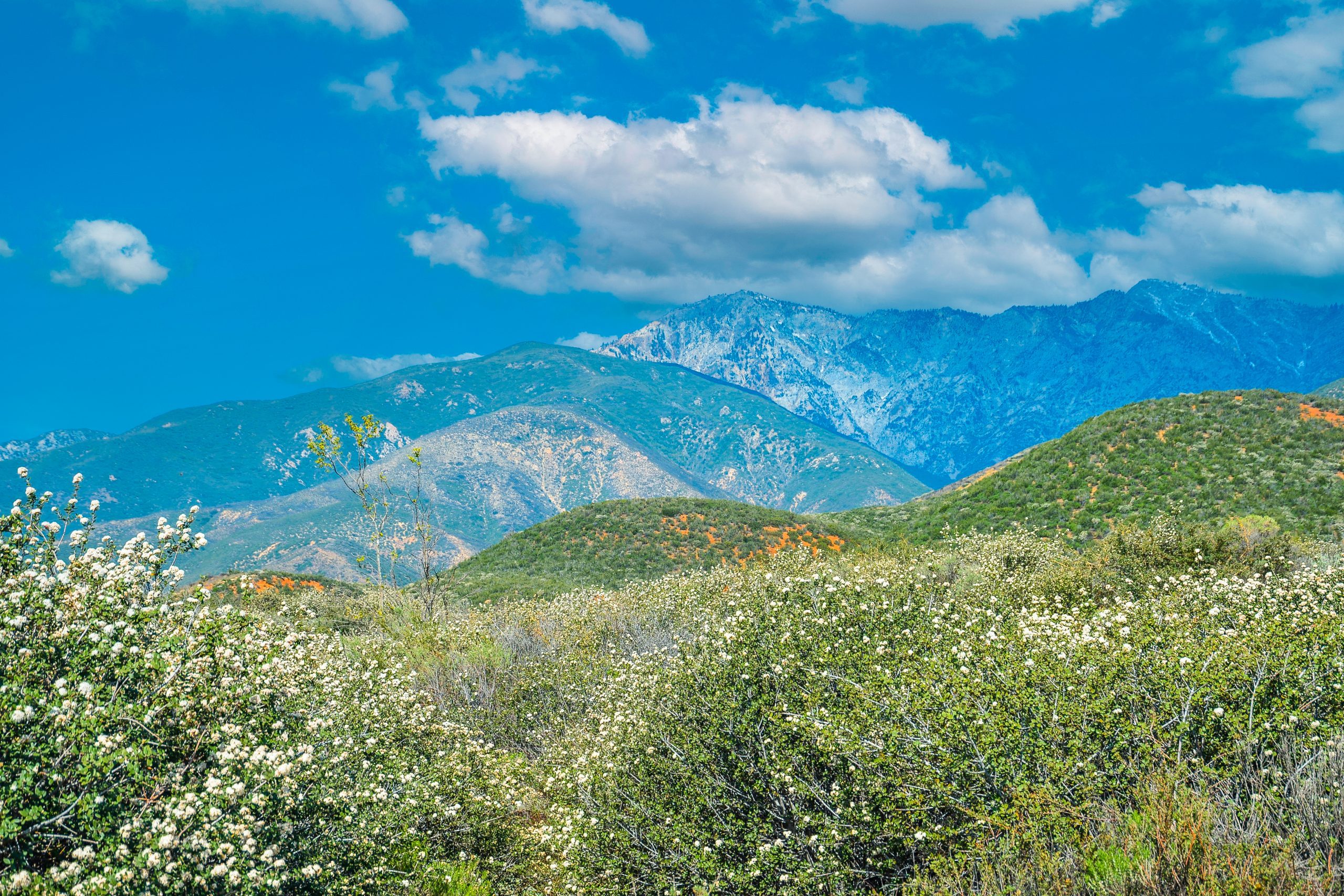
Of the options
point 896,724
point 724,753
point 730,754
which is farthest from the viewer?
point 724,753

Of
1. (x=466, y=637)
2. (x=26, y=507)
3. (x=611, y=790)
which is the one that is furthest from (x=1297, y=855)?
(x=466, y=637)

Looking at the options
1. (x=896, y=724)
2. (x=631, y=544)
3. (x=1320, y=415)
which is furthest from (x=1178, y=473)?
(x=896, y=724)

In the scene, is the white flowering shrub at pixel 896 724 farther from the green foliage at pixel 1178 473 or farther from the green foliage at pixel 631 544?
the green foliage at pixel 631 544

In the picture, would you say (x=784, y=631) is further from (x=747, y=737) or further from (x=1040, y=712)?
(x=1040, y=712)

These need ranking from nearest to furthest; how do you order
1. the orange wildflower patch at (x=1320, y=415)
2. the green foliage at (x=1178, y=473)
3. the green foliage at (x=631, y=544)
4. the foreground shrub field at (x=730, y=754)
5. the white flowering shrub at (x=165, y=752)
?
the white flowering shrub at (x=165, y=752) → the foreground shrub field at (x=730, y=754) → the green foliage at (x=1178, y=473) → the orange wildflower patch at (x=1320, y=415) → the green foliage at (x=631, y=544)

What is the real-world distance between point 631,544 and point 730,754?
41148mm

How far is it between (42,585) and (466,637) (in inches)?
523

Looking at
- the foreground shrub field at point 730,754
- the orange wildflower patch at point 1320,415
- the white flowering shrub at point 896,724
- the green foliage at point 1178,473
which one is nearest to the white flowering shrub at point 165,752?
the foreground shrub field at point 730,754

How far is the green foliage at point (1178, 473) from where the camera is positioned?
32.2 m

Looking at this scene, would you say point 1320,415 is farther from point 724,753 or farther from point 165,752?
point 165,752

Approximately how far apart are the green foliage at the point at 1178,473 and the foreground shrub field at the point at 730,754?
908 inches

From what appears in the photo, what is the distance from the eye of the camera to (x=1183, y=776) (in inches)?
265

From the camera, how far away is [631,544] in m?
50.8

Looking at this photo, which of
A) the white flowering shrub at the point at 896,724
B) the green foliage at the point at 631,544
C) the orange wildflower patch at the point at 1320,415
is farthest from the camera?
the green foliage at the point at 631,544
